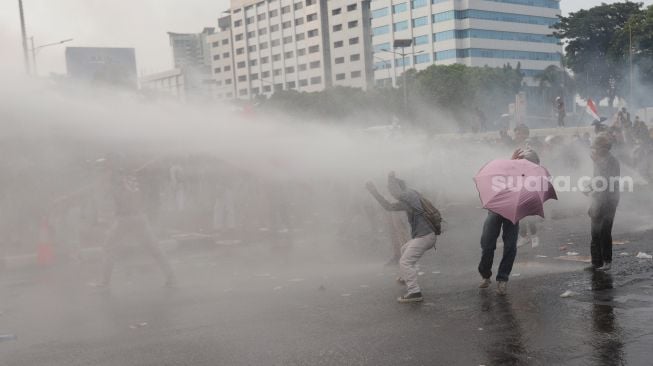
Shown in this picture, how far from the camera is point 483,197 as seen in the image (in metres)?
7.85

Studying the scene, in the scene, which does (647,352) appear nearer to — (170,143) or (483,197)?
(483,197)

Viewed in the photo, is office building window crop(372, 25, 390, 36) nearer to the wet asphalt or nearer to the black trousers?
the wet asphalt

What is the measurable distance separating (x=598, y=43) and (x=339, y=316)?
199 ft

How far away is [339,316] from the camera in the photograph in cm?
705

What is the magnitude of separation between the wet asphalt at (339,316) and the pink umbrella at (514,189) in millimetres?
911

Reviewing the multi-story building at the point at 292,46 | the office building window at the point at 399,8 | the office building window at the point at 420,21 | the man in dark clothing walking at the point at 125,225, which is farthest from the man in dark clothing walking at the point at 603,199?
the multi-story building at the point at 292,46

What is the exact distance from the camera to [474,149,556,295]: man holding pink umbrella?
7.63 metres

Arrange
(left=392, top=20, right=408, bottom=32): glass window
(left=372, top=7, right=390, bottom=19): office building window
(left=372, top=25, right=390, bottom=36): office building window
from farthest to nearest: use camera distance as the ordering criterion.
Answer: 1. (left=372, top=25, right=390, bottom=36): office building window
2. (left=372, top=7, right=390, bottom=19): office building window
3. (left=392, top=20, right=408, bottom=32): glass window

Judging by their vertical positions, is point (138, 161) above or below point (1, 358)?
above

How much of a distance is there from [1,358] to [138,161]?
11.0 metres

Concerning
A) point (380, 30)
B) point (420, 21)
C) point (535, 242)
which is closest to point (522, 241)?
point (535, 242)

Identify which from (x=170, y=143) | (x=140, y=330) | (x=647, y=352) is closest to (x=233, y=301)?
(x=140, y=330)

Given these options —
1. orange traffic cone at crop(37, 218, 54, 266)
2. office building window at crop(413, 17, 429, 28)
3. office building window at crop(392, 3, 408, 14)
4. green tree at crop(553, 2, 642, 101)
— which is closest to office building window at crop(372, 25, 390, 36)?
office building window at crop(392, 3, 408, 14)

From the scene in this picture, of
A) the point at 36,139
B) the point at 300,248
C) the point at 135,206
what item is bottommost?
the point at 300,248
